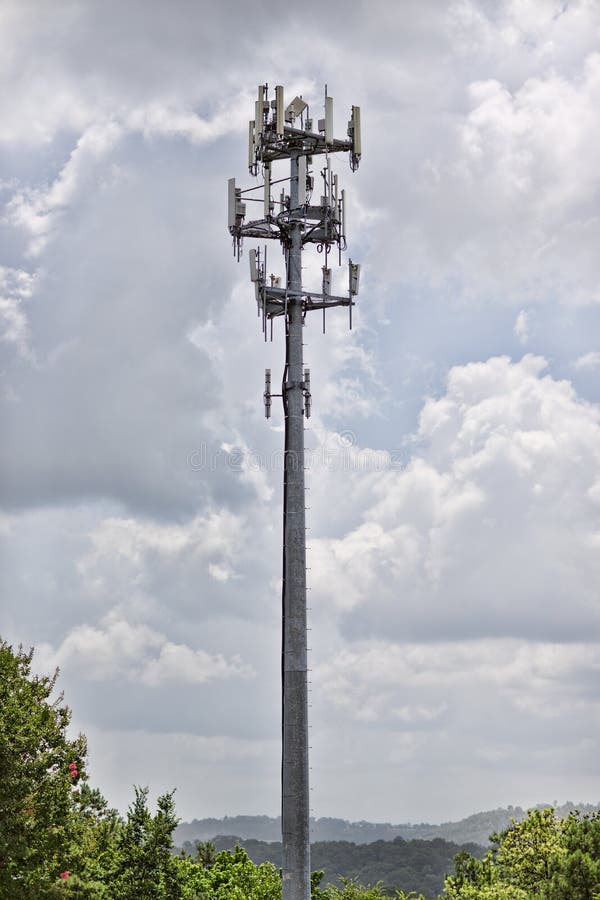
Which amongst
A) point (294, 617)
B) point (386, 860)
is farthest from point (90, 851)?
point (386, 860)

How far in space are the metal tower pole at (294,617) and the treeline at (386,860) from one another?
361 ft

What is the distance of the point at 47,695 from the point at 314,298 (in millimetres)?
15550

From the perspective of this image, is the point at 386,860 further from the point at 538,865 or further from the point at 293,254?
the point at 293,254

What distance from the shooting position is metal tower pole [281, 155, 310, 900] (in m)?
23.2

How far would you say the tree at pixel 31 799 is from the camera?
2723 centimetres

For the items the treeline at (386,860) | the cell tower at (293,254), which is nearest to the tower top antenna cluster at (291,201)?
the cell tower at (293,254)

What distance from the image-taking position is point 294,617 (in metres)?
24.4

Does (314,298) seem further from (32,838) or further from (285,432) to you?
(32,838)

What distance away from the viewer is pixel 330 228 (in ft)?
90.1

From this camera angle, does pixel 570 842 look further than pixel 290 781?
Yes

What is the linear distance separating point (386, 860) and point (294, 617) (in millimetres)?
131608

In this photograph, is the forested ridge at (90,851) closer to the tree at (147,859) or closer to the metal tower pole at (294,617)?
the tree at (147,859)

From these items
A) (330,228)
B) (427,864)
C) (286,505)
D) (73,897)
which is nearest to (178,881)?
(73,897)

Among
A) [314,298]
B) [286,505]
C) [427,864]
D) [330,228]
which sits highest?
[330,228]
